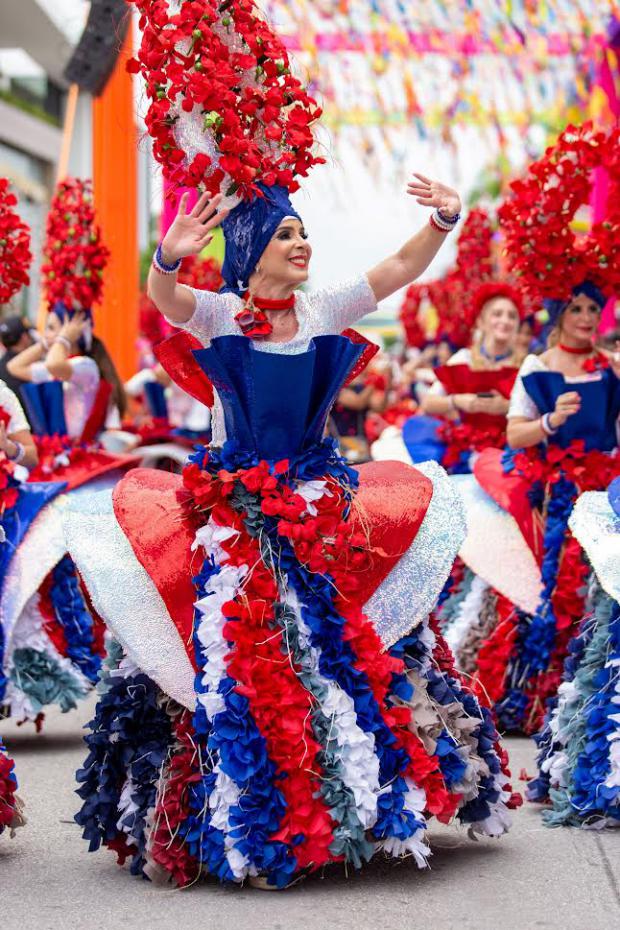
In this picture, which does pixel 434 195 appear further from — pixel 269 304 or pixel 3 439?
pixel 3 439

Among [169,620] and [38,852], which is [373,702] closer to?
[169,620]

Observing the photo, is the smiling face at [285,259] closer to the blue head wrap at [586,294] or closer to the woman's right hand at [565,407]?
the woman's right hand at [565,407]

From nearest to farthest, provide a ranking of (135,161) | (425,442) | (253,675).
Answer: (253,675)
(425,442)
(135,161)

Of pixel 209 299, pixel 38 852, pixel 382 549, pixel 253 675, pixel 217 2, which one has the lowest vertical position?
pixel 38 852

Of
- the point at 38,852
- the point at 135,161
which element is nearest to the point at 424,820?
the point at 38,852

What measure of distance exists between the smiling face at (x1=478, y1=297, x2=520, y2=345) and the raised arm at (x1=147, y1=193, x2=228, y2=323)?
4518 mm

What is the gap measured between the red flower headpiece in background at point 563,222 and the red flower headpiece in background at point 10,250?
2.19m

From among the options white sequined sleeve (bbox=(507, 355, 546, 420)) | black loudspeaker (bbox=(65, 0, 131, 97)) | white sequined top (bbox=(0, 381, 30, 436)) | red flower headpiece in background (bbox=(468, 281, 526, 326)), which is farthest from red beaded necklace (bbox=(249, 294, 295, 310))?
black loudspeaker (bbox=(65, 0, 131, 97))

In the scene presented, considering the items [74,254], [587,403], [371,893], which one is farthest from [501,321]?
[371,893]

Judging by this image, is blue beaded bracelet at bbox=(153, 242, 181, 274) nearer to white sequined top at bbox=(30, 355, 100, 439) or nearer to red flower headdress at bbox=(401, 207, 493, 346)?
white sequined top at bbox=(30, 355, 100, 439)

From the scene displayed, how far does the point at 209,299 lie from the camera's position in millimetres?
4785

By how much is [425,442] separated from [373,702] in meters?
4.34

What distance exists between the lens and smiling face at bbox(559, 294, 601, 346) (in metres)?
6.95

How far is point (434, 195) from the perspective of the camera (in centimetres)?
489
